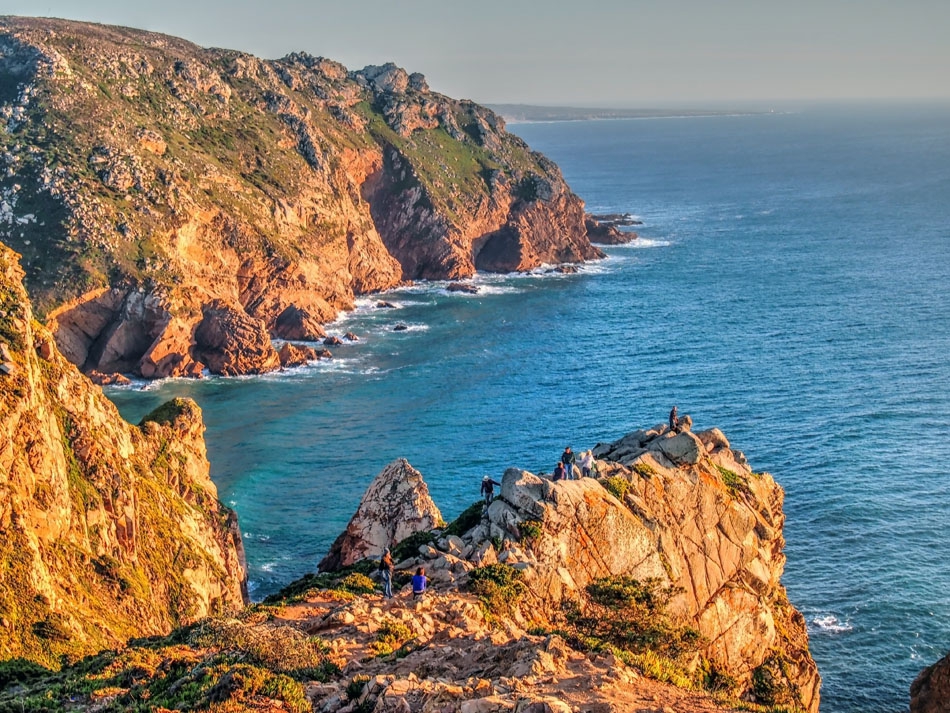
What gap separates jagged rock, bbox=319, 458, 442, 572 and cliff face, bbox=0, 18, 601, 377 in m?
58.3

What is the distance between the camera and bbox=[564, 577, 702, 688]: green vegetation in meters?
33.4

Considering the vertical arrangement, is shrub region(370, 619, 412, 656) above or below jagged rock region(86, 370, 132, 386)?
above

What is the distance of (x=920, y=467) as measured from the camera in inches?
2955

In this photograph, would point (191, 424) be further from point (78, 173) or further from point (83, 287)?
point (78, 173)

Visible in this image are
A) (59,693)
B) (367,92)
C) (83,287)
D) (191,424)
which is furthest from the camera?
(367,92)

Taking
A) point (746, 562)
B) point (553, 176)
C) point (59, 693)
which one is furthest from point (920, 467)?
point (553, 176)

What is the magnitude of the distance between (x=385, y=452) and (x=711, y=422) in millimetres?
29990

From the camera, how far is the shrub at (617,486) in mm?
39812

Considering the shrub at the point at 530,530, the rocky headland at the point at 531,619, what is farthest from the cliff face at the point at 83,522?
the shrub at the point at 530,530

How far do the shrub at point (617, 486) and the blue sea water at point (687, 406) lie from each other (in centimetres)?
2011

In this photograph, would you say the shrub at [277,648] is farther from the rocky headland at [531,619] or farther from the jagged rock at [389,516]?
the jagged rock at [389,516]

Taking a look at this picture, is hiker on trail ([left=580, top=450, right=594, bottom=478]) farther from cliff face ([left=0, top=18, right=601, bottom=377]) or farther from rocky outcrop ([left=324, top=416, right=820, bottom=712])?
cliff face ([left=0, top=18, right=601, bottom=377])

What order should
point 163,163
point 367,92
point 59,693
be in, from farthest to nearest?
point 367,92 < point 163,163 < point 59,693

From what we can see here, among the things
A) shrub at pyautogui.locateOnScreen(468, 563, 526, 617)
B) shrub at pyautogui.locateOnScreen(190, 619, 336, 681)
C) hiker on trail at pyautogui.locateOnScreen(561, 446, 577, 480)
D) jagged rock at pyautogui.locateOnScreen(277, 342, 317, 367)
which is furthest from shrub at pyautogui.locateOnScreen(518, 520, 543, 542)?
jagged rock at pyautogui.locateOnScreen(277, 342, 317, 367)
